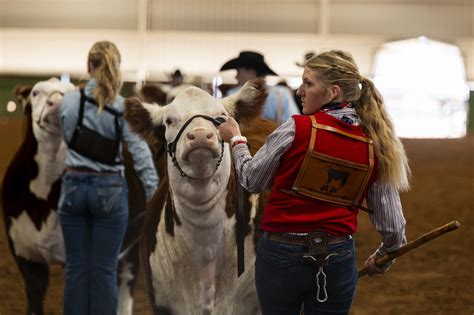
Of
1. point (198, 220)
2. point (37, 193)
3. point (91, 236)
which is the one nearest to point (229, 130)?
point (198, 220)

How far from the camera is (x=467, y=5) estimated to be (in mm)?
27062

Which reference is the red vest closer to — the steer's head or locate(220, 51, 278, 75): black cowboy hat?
the steer's head

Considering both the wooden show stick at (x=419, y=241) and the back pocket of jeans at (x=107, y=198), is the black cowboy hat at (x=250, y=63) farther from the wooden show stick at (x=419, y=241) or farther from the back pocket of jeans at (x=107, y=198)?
the wooden show stick at (x=419, y=241)

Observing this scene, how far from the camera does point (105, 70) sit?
5.69 meters

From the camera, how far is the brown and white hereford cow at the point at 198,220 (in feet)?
15.1

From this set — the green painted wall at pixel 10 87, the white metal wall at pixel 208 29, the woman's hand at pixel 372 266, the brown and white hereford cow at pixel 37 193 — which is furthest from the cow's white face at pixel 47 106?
the white metal wall at pixel 208 29

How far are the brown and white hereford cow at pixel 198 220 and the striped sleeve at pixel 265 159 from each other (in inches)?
31.6

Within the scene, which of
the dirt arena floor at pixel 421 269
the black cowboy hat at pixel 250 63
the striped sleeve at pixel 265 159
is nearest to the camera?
the striped sleeve at pixel 265 159

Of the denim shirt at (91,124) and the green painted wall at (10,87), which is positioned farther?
→ the green painted wall at (10,87)

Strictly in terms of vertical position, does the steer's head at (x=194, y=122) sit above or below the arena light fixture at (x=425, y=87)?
above

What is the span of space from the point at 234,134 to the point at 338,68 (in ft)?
1.51

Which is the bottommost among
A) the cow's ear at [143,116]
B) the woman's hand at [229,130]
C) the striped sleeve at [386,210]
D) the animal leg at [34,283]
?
the animal leg at [34,283]

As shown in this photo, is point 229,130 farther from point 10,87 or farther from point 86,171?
point 10,87

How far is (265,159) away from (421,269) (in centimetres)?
621
